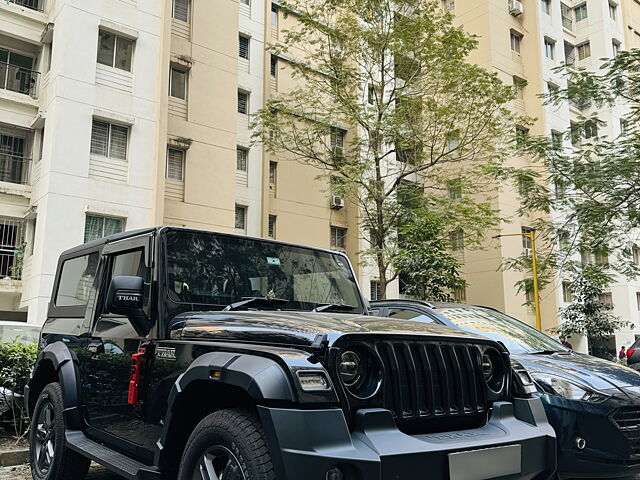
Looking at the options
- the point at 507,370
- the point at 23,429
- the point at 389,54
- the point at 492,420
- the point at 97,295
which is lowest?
the point at 23,429

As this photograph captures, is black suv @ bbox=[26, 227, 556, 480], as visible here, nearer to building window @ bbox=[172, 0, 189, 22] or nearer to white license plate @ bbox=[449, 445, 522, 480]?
white license plate @ bbox=[449, 445, 522, 480]

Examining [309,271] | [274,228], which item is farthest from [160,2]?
[309,271]

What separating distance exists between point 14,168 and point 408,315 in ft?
52.6

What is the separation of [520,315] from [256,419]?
1112 inches

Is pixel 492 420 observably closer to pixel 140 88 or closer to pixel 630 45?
pixel 140 88

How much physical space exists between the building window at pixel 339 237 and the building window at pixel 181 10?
10362mm

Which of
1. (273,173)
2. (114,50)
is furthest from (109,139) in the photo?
(273,173)

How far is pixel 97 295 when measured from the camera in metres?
4.82

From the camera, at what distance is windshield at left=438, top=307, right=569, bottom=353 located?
6.06 metres

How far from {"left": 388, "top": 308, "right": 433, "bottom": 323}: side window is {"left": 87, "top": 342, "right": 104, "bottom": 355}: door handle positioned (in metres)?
3.01

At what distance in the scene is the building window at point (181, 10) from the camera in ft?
68.8

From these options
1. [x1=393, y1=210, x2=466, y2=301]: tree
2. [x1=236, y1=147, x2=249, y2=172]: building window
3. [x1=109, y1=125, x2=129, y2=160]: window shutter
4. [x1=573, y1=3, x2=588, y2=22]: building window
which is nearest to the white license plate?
[x1=393, y1=210, x2=466, y2=301]: tree

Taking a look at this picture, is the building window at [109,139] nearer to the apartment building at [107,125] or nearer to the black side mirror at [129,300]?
the apartment building at [107,125]

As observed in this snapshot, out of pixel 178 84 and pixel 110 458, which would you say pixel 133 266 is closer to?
pixel 110 458
